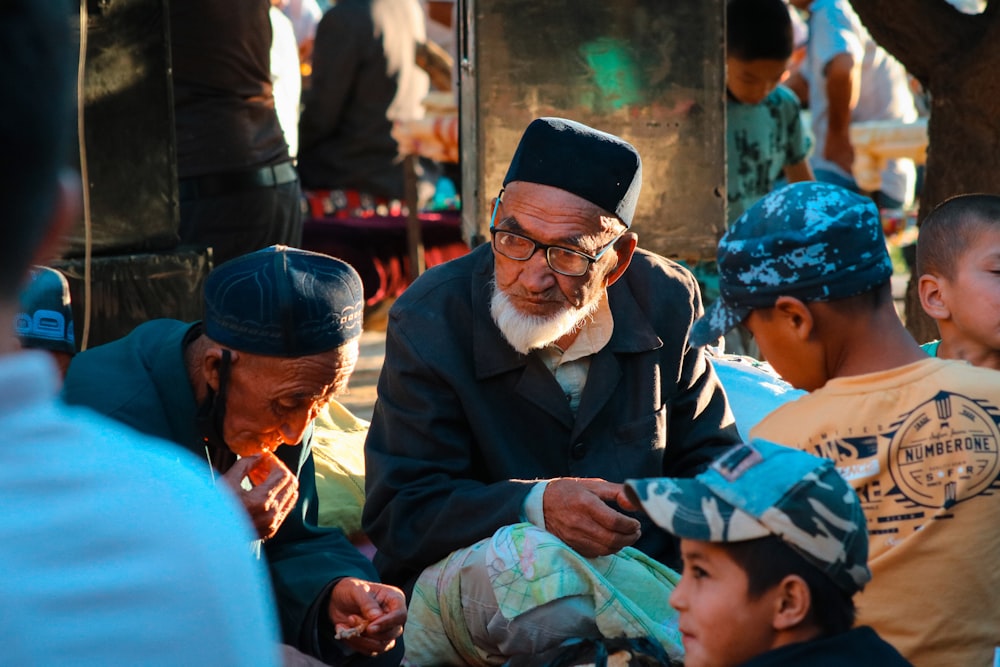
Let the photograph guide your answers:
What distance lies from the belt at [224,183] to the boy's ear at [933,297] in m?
3.35

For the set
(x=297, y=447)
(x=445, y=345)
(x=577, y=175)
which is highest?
(x=577, y=175)

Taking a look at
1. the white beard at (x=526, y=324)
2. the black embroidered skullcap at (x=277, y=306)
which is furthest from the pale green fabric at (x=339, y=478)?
the black embroidered skullcap at (x=277, y=306)

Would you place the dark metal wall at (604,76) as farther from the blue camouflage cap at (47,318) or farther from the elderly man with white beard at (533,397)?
the blue camouflage cap at (47,318)

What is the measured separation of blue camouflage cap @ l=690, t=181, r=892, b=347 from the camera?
2723 millimetres

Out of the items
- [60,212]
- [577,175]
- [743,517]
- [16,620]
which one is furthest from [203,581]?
[577,175]

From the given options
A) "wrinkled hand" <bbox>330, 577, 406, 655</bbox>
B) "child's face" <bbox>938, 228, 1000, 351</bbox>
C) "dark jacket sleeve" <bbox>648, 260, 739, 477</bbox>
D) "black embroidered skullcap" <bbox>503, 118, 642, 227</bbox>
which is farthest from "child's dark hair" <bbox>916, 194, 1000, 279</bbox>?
"wrinkled hand" <bbox>330, 577, 406, 655</bbox>

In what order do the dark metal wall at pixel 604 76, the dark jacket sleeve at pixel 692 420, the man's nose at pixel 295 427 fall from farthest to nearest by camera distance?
the dark metal wall at pixel 604 76 → the dark jacket sleeve at pixel 692 420 → the man's nose at pixel 295 427

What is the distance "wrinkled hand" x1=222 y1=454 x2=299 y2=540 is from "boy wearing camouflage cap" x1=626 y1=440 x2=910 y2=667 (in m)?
1.10

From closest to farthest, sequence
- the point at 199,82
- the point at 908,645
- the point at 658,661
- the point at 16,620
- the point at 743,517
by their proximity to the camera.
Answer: the point at 16,620
the point at 743,517
the point at 908,645
the point at 658,661
the point at 199,82

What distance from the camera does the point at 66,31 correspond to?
1.04 m

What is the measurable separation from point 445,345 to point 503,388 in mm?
192

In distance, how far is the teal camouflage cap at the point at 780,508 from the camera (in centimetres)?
211

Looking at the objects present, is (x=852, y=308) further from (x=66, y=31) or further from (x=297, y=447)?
(x=66, y=31)

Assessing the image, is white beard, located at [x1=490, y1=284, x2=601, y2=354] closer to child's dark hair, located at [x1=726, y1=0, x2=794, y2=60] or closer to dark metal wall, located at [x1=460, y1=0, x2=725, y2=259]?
dark metal wall, located at [x1=460, y1=0, x2=725, y2=259]
